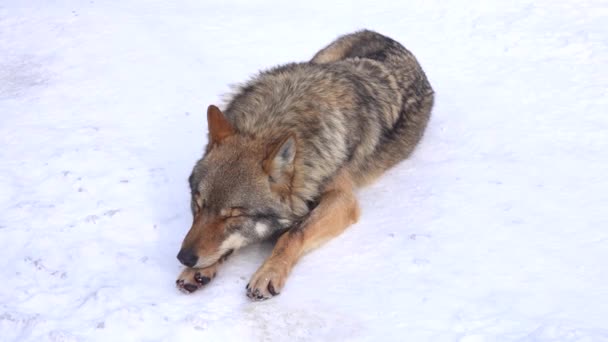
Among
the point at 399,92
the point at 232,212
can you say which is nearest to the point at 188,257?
the point at 232,212

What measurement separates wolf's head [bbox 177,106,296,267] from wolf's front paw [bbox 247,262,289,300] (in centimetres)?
23

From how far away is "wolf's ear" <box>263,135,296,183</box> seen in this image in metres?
3.82

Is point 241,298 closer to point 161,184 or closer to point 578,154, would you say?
point 161,184

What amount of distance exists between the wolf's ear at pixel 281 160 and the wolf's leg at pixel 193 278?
69cm

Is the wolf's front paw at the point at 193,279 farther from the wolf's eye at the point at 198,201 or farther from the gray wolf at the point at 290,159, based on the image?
the wolf's eye at the point at 198,201

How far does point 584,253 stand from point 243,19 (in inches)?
226

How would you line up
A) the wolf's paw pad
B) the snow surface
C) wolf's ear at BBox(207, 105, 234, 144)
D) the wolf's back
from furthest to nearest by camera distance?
the wolf's back, wolf's ear at BBox(207, 105, 234, 144), the wolf's paw pad, the snow surface

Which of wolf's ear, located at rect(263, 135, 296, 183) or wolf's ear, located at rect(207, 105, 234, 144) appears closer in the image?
wolf's ear, located at rect(263, 135, 296, 183)

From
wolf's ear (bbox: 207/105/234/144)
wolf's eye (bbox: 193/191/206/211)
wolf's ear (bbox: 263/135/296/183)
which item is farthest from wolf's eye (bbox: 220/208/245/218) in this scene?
wolf's ear (bbox: 207/105/234/144)

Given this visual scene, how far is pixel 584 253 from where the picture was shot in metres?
4.04

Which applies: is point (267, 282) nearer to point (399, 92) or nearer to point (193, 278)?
point (193, 278)

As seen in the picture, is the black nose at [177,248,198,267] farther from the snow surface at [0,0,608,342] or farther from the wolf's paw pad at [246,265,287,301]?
the wolf's paw pad at [246,265,287,301]

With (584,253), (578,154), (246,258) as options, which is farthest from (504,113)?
(246,258)

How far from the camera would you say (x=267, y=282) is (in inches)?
149
